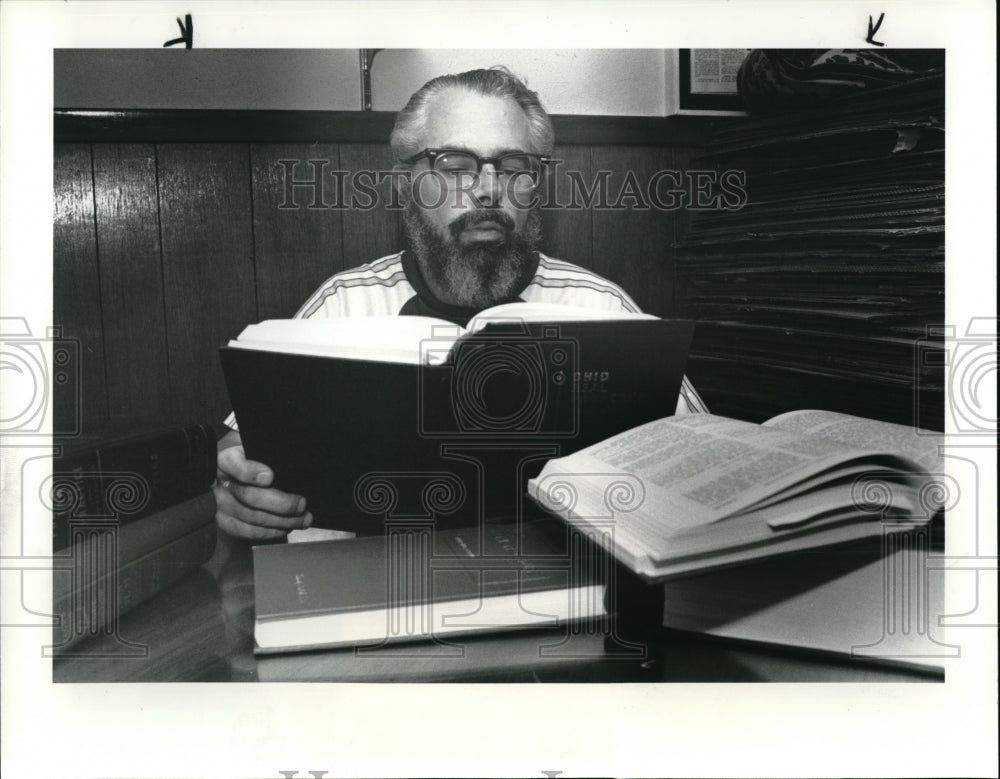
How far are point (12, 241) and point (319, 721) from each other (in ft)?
2.06

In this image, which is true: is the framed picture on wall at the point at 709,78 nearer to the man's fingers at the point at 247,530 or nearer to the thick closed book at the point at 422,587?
the thick closed book at the point at 422,587

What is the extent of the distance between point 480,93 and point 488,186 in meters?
0.10

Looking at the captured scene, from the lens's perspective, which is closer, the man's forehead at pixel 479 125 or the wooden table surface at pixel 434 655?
the wooden table surface at pixel 434 655

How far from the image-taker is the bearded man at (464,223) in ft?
3.11

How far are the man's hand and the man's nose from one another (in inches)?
14.7

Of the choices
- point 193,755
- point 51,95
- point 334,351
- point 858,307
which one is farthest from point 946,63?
point 193,755

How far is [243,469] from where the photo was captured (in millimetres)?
937

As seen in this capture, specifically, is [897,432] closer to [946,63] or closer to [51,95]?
[946,63]

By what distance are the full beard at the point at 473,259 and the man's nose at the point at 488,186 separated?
0.01m

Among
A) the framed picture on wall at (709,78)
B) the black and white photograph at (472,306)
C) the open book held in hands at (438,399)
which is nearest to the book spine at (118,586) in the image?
the black and white photograph at (472,306)

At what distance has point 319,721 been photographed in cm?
94

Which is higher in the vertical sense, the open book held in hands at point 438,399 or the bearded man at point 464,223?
the bearded man at point 464,223

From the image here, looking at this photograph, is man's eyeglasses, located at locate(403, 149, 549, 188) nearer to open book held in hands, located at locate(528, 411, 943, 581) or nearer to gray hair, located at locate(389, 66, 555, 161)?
gray hair, located at locate(389, 66, 555, 161)

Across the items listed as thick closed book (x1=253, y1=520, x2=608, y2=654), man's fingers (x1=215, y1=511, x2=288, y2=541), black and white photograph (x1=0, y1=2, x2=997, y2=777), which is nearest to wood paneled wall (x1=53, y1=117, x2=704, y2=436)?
black and white photograph (x1=0, y1=2, x2=997, y2=777)
